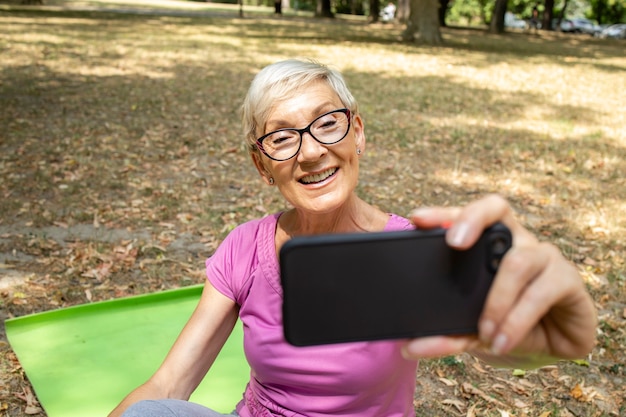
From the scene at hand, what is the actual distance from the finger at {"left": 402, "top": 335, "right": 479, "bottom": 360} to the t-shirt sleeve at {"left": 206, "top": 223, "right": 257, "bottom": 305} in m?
1.06

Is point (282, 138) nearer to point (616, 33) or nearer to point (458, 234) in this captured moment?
point (458, 234)

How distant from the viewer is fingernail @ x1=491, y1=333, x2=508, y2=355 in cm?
98

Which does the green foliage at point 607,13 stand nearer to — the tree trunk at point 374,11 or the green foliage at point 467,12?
the green foliage at point 467,12

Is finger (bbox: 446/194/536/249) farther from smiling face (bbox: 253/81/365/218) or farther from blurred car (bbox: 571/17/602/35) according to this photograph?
blurred car (bbox: 571/17/602/35)

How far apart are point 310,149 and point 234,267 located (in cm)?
47

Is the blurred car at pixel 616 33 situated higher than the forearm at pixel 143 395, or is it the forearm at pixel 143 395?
the blurred car at pixel 616 33

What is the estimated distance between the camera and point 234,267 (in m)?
2.06

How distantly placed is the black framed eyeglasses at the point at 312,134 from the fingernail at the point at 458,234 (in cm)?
96

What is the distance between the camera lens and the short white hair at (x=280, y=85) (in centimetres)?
192

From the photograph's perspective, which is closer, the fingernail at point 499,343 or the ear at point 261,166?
the fingernail at point 499,343

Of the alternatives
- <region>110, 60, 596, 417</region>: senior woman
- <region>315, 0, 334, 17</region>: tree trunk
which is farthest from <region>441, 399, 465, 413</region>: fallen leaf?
<region>315, 0, 334, 17</region>: tree trunk

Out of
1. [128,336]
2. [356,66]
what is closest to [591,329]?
[128,336]

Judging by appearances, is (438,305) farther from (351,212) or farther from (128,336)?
(128,336)

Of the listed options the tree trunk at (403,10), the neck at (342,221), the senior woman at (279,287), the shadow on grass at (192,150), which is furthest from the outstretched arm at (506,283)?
the tree trunk at (403,10)
